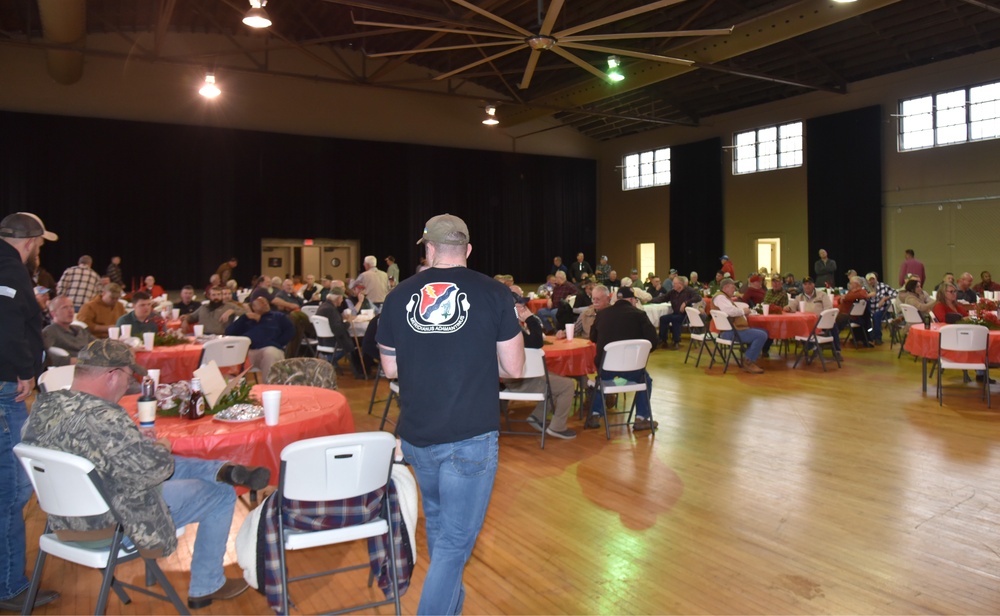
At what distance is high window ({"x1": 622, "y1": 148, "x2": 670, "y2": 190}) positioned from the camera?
2072 centimetres

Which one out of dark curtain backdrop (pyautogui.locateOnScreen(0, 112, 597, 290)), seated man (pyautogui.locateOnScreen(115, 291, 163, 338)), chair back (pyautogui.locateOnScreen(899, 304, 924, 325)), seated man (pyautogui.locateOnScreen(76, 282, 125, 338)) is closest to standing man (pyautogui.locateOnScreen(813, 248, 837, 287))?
chair back (pyautogui.locateOnScreen(899, 304, 924, 325))

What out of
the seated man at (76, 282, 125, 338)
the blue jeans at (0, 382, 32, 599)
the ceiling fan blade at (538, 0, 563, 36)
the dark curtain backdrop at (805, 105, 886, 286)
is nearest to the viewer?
the blue jeans at (0, 382, 32, 599)

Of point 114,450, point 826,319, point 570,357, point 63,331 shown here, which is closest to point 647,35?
point 570,357

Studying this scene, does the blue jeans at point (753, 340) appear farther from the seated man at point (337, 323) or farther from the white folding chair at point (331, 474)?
the white folding chair at point (331, 474)

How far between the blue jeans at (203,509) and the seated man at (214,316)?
184 inches

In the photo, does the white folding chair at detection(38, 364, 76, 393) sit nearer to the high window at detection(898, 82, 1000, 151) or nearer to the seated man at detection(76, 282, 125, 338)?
the seated man at detection(76, 282, 125, 338)

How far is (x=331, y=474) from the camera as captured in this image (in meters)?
2.50

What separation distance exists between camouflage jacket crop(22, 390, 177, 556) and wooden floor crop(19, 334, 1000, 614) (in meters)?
0.72

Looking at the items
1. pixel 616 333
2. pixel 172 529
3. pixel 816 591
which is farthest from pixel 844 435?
pixel 172 529

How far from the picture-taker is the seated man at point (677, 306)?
1115 centimetres

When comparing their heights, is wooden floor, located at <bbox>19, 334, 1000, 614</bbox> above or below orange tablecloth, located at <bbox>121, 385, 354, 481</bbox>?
below

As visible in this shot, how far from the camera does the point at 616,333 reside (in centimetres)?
584

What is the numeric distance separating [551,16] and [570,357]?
319 centimetres

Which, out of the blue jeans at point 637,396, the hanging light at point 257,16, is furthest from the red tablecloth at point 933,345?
the hanging light at point 257,16
